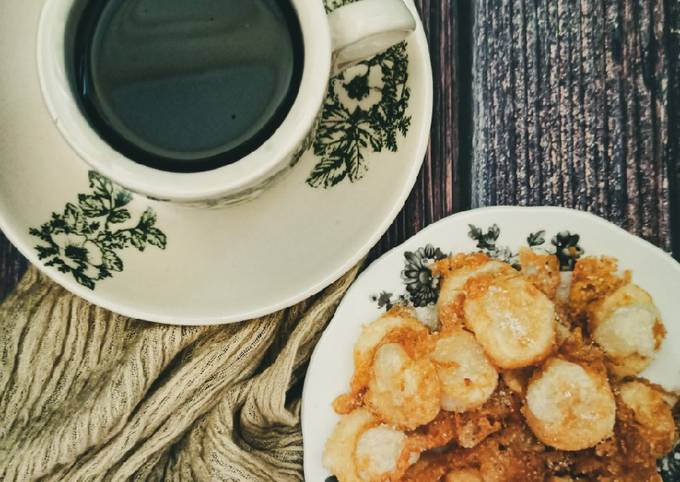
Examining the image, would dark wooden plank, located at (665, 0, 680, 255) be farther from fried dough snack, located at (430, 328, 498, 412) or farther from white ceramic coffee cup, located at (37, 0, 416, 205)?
white ceramic coffee cup, located at (37, 0, 416, 205)

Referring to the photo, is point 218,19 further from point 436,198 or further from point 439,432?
point 439,432

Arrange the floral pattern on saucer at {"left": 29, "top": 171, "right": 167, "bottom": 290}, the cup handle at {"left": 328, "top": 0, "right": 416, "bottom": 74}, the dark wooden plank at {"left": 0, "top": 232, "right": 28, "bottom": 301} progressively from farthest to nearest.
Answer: the dark wooden plank at {"left": 0, "top": 232, "right": 28, "bottom": 301}, the floral pattern on saucer at {"left": 29, "top": 171, "right": 167, "bottom": 290}, the cup handle at {"left": 328, "top": 0, "right": 416, "bottom": 74}

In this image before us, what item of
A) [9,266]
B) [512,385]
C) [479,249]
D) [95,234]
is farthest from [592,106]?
[9,266]

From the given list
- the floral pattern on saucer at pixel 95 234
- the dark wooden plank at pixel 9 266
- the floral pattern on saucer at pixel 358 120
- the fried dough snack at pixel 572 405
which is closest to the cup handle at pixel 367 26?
the floral pattern on saucer at pixel 358 120

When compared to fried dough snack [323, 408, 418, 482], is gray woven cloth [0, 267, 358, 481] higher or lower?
higher

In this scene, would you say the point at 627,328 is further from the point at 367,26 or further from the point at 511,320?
the point at 367,26

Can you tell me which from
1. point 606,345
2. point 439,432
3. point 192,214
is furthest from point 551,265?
point 192,214

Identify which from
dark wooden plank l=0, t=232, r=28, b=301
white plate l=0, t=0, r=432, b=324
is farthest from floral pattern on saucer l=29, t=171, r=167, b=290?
dark wooden plank l=0, t=232, r=28, b=301
